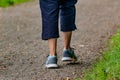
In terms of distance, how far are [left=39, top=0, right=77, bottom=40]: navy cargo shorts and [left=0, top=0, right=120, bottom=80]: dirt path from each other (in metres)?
0.46

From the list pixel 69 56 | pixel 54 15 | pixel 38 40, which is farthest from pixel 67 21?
pixel 38 40

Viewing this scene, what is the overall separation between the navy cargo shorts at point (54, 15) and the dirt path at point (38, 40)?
46cm

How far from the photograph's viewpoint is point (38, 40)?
8.76m

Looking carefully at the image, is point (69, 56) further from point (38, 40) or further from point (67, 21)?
point (38, 40)

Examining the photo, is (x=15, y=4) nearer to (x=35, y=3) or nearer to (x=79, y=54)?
(x=35, y=3)

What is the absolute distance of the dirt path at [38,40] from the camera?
614cm

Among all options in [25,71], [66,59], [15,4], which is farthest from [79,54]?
[15,4]

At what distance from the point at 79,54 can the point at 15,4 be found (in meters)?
8.45

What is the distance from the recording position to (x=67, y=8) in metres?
6.37

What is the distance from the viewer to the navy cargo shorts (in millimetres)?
6180

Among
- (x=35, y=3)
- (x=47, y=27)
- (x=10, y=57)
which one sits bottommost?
(x=35, y=3)

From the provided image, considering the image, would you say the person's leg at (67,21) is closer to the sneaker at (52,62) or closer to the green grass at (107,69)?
the sneaker at (52,62)

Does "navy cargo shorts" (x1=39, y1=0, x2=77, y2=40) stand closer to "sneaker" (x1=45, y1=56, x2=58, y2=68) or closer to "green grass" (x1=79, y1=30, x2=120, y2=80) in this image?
"sneaker" (x1=45, y1=56, x2=58, y2=68)

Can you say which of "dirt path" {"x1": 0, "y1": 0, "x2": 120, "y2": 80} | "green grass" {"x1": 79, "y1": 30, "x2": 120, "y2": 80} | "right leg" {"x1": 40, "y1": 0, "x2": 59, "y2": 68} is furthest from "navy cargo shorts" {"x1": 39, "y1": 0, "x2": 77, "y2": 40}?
"green grass" {"x1": 79, "y1": 30, "x2": 120, "y2": 80}
